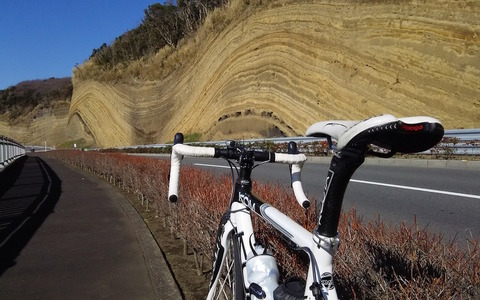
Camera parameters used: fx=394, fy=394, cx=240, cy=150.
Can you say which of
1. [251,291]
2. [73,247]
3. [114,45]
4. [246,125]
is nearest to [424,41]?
[246,125]

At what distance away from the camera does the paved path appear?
4164 millimetres

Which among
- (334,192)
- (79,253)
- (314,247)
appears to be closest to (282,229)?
(314,247)

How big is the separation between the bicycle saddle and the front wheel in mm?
981

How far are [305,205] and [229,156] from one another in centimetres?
52

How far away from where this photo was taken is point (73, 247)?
574cm

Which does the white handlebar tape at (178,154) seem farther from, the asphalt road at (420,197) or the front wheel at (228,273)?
the asphalt road at (420,197)

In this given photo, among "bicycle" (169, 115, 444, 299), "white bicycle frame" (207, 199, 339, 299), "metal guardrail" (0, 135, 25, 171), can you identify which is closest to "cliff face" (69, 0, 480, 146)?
"metal guardrail" (0, 135, 25, 171)

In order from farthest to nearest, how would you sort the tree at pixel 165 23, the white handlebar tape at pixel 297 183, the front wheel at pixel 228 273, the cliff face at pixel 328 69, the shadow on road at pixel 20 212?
the tree at pixel 165 23 < the cliff face at pixel 328 69 < the shadow on road at pixel 20 212 < the white handlebar tape at pixel 297 183 < the front wheel at pixel 228 273

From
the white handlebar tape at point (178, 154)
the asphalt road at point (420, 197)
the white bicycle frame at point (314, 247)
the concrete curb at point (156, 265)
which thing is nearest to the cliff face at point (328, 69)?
the asphalt road at point (420, 197)

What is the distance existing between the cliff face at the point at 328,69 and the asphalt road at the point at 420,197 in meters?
8.22

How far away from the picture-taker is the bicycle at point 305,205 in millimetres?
1316

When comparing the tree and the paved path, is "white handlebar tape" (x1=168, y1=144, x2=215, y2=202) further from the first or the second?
the tree

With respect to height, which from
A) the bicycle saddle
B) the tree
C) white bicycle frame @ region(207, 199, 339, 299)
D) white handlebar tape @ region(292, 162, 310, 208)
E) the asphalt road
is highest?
the tree

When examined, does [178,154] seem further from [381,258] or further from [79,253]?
[79,253]
